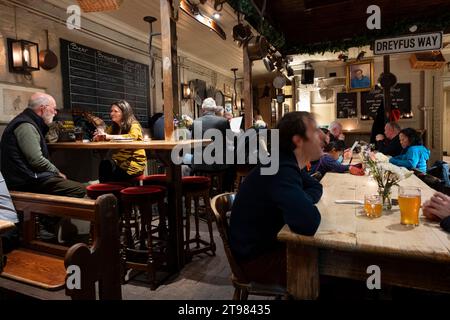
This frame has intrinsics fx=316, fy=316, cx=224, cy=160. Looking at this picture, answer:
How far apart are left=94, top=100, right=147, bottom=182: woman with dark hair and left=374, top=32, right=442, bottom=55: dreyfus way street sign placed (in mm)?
3005

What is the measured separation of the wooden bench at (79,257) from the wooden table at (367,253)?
0.97 metres

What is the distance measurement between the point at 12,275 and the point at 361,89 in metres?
8.67

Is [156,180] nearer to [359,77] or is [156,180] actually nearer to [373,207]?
[373,207]

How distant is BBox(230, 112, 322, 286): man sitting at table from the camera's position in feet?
4.98

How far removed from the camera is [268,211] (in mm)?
1536

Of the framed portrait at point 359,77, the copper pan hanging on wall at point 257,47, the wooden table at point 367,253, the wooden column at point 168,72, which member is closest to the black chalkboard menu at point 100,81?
the wooden column at point 168,72

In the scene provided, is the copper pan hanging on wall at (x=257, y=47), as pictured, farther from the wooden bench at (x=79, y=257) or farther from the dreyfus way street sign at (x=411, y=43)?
the wooden bench at (x=79, y=257)

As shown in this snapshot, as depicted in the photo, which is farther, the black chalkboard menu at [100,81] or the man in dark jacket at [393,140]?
the man in dark jacket at [393,140]

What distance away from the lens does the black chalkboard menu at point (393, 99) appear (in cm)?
869

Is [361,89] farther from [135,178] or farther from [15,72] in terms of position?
[15,72]

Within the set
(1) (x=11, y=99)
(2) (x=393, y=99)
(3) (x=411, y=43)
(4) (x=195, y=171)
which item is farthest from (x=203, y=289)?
(2) (x=393, y=99)

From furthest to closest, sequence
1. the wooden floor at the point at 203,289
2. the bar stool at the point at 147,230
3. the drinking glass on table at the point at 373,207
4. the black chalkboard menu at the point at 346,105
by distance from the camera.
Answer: the black chalkboard menu at the point at 346,105
the bar stool at the point at 147,230
the wooden floor at the point at 203,289
the drinking glass on table at the point at 373,207

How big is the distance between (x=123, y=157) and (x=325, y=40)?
3.97m
